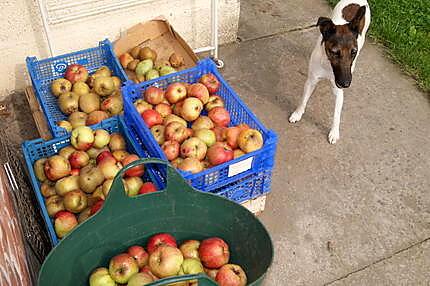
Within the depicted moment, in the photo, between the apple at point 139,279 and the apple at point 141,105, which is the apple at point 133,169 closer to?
the apple at point 141,105

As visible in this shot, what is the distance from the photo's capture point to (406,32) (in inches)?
205

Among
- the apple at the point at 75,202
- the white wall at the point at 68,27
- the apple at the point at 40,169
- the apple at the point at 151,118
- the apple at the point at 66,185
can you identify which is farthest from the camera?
the white wall at the point at 68,27

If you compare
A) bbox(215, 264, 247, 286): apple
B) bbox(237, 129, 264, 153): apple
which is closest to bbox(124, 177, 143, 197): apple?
bbox(237, 129, 264, 153): apple

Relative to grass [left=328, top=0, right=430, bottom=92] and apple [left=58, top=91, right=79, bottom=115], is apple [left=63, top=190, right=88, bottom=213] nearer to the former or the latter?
apple [left=58, top=91, right=79, bottom=115]

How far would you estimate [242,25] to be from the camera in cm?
519

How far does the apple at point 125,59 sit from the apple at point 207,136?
1.21 meters

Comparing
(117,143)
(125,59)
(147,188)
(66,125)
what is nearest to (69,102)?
(66,125)

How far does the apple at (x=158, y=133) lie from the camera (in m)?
3.11

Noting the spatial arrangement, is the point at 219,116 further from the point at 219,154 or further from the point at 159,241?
the point at 159,241

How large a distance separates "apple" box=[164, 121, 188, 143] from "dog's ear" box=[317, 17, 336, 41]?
124cm

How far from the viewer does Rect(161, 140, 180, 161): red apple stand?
9.80 feet

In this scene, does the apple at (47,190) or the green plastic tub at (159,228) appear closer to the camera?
the green plastic tub at (159,228)

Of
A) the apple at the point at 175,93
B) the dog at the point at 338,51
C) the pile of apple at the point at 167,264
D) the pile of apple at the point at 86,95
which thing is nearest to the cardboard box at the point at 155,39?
the pile of apple at the point at 86,95

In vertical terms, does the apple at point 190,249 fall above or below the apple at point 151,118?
below
